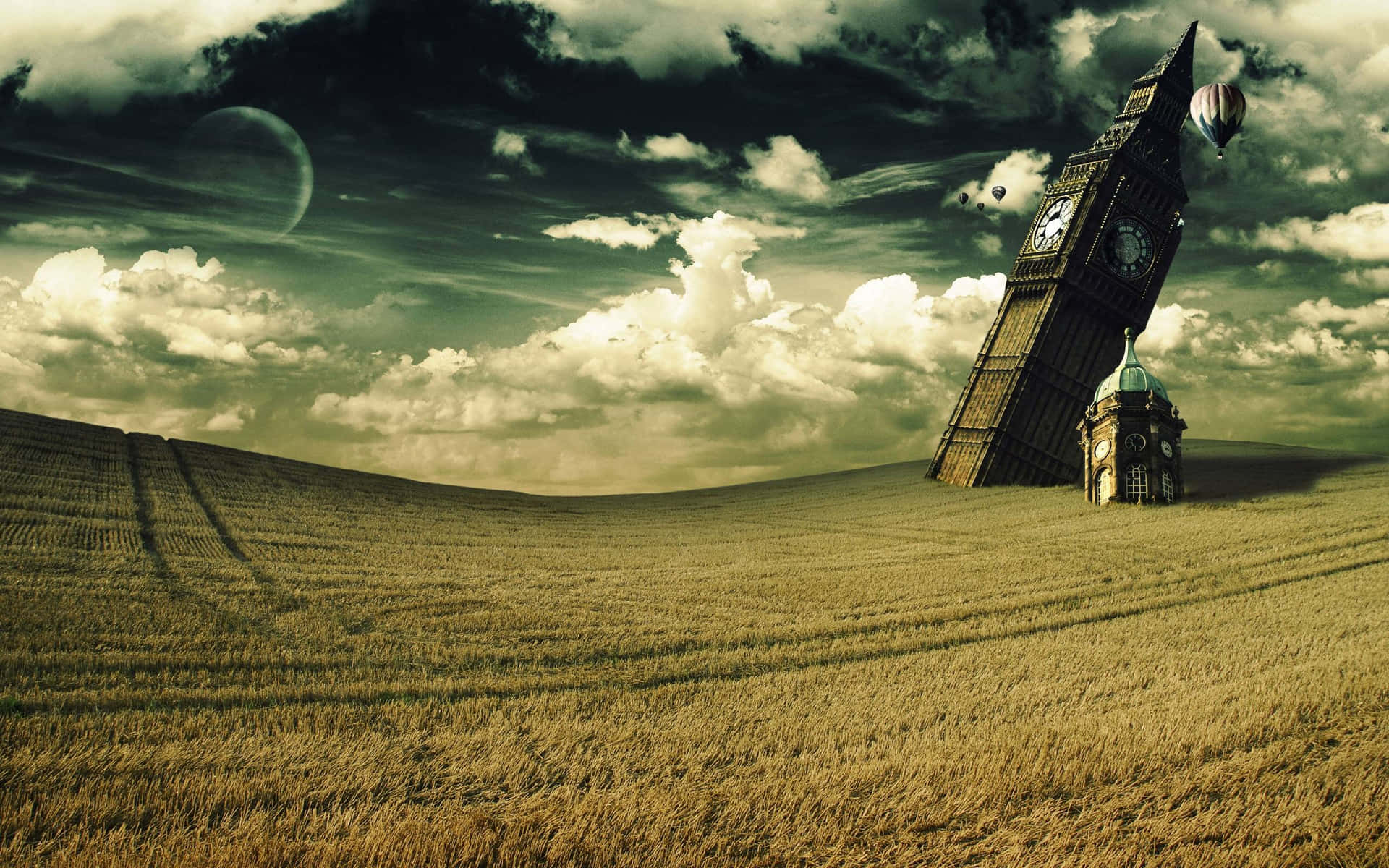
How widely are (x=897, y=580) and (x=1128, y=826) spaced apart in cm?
1996

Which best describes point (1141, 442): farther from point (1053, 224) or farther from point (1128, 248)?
point (1053, 224)

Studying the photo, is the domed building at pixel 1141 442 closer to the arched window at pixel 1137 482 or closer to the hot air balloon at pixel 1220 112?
the arched window at pixel 1137 482

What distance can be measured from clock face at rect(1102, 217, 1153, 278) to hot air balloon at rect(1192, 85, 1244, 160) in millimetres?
18696

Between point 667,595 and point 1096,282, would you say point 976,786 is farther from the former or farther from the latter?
point 1096,282

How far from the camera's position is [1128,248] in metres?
68.9

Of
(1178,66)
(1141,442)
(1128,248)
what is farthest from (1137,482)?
(1178,66)

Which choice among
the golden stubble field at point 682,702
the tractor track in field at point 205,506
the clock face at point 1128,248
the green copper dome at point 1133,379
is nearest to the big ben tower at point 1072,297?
the clock face at point 1128,248

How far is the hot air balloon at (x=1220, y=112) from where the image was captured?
4812 centimetres

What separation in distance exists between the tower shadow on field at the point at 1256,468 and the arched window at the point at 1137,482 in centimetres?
317

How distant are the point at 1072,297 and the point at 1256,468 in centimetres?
1845

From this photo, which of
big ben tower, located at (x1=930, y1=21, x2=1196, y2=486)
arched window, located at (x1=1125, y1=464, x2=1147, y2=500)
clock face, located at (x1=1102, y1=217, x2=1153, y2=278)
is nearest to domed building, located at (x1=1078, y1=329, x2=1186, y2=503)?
arched window, located at (x1=1125, y1=464, x2=1147, y2=500)

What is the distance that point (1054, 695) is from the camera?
15414 millimetres

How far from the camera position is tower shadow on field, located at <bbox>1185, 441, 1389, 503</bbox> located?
171 ft

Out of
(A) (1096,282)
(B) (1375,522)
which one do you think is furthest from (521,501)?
(B) (1375,522)
